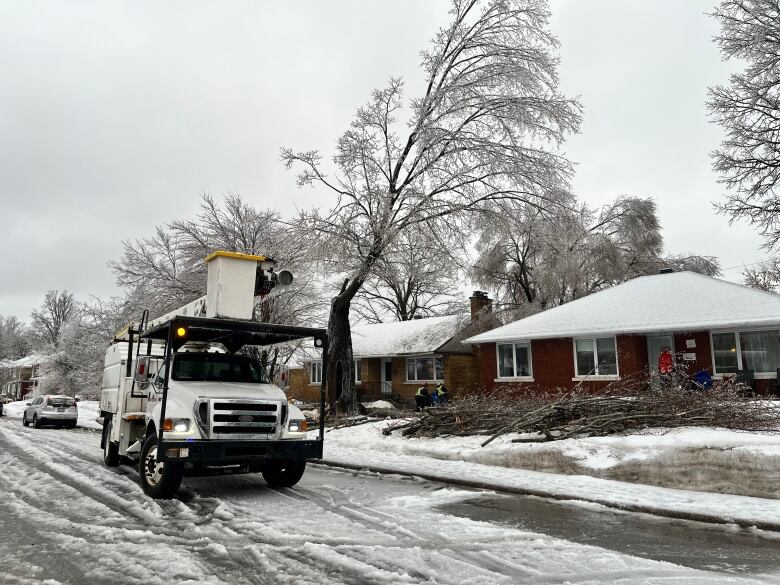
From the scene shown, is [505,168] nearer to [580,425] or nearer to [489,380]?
[489,380]

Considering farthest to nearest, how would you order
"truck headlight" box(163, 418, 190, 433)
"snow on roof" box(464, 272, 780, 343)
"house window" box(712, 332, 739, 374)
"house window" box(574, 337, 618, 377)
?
"house window" box(574, 337, 618, 377) < "house window" box(712, 332, 739, 374) < "snow on roof" box(464, 272, 780, 343) < "truck headlight" box(163, 418, 190, 433)

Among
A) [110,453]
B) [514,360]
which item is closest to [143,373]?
[110,453]

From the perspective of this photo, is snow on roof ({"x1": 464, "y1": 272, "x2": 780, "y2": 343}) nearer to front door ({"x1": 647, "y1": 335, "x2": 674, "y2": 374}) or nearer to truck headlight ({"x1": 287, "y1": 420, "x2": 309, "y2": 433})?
front door ({"x1": 647, "y1": 335, "x2": 674, "y2": 374})

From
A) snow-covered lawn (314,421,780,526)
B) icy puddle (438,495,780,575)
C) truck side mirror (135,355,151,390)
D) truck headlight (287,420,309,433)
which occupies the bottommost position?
icy puddle (438,495,780,575)

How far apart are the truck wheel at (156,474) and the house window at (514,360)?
696 inches

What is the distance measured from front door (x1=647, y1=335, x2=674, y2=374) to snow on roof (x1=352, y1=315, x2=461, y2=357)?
1260 cm

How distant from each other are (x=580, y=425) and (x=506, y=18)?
1652cm

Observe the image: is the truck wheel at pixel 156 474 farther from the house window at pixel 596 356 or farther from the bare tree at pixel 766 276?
the bare tree at pixel 766 276

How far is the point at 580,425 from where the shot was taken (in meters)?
11.4

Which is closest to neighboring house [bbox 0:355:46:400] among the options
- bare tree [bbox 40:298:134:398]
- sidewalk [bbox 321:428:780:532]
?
bare tree [bbox 40:298:134:398]

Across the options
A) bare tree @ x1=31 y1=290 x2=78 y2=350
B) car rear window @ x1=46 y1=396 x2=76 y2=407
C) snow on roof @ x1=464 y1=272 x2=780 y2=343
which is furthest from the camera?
bare tree @ x1=31 y1=290 x2=78 y2=350

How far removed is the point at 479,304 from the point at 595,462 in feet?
76.0

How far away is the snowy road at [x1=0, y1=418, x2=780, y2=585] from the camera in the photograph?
15.8ft

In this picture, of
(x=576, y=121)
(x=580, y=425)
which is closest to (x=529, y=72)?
(x=576, y=121)
